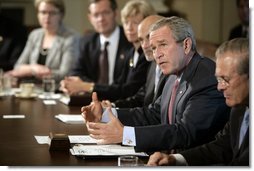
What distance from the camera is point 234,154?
2.46m

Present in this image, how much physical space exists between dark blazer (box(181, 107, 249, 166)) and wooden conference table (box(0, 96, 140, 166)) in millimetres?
313

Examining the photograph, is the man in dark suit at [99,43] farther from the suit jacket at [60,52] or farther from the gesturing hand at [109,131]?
the gesturing hand at [109,131]

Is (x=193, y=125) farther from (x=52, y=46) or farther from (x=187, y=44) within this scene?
(x=52, y=46)

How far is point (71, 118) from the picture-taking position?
3.33m

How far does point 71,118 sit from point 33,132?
0.39 metres

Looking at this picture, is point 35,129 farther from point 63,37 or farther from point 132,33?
point 63,37

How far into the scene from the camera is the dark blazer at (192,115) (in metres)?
2.64

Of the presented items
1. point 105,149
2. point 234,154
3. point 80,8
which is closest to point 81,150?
point 105,149

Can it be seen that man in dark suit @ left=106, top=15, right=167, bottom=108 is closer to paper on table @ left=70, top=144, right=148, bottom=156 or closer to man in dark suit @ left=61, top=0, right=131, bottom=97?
paper on table @ left=70, top=144, right=148, bottom=156

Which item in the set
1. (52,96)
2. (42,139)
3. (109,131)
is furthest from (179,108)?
(52,96)

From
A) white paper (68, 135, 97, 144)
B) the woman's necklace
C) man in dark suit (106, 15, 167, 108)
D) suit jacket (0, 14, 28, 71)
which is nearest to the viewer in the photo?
white paper (68, 135, 97, 144)

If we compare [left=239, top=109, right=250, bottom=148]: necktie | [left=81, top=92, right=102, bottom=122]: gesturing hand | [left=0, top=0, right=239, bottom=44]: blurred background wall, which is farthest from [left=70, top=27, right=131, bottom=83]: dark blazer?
[left=239, top=109, right=250, bottom=148]: necktie

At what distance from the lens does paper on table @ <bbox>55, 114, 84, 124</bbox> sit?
10.7 feet

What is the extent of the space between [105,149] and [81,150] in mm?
102
